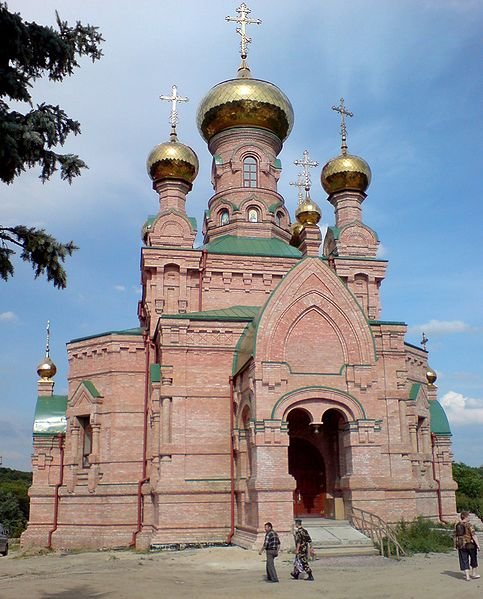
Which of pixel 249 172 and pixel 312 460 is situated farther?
pixel 249 172

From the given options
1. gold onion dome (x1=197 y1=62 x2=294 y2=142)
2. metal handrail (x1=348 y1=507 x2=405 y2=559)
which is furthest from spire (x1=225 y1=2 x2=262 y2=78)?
metal handrail (x1=348 y1=507 x2=405 y2=559)

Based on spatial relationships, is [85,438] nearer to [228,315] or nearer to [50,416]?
[50,416]

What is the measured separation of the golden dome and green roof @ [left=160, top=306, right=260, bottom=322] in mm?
7319

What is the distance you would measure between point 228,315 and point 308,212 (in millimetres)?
9679

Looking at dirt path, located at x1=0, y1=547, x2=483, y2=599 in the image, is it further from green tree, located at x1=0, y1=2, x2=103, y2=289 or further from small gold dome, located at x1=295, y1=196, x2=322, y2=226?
small gold dome, located at x1=295, y1=196, x2=322, y2=226

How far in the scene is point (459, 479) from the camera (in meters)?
42.5

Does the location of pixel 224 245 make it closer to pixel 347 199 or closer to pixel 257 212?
pixel 257 212

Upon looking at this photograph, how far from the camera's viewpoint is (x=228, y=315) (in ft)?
60.2

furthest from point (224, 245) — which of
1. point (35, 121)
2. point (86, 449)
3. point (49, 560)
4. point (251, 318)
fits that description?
point (35, 121)

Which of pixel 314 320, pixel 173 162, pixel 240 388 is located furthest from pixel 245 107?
pixel 240 388

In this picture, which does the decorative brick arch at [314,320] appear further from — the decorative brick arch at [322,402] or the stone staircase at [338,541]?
the stone staircase at [338,541]

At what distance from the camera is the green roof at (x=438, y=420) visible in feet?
71.1

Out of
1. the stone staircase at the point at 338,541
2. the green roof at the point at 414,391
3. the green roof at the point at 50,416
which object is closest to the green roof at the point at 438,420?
the green roof at the point at 414,391

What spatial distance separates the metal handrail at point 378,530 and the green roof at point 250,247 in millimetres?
8612
